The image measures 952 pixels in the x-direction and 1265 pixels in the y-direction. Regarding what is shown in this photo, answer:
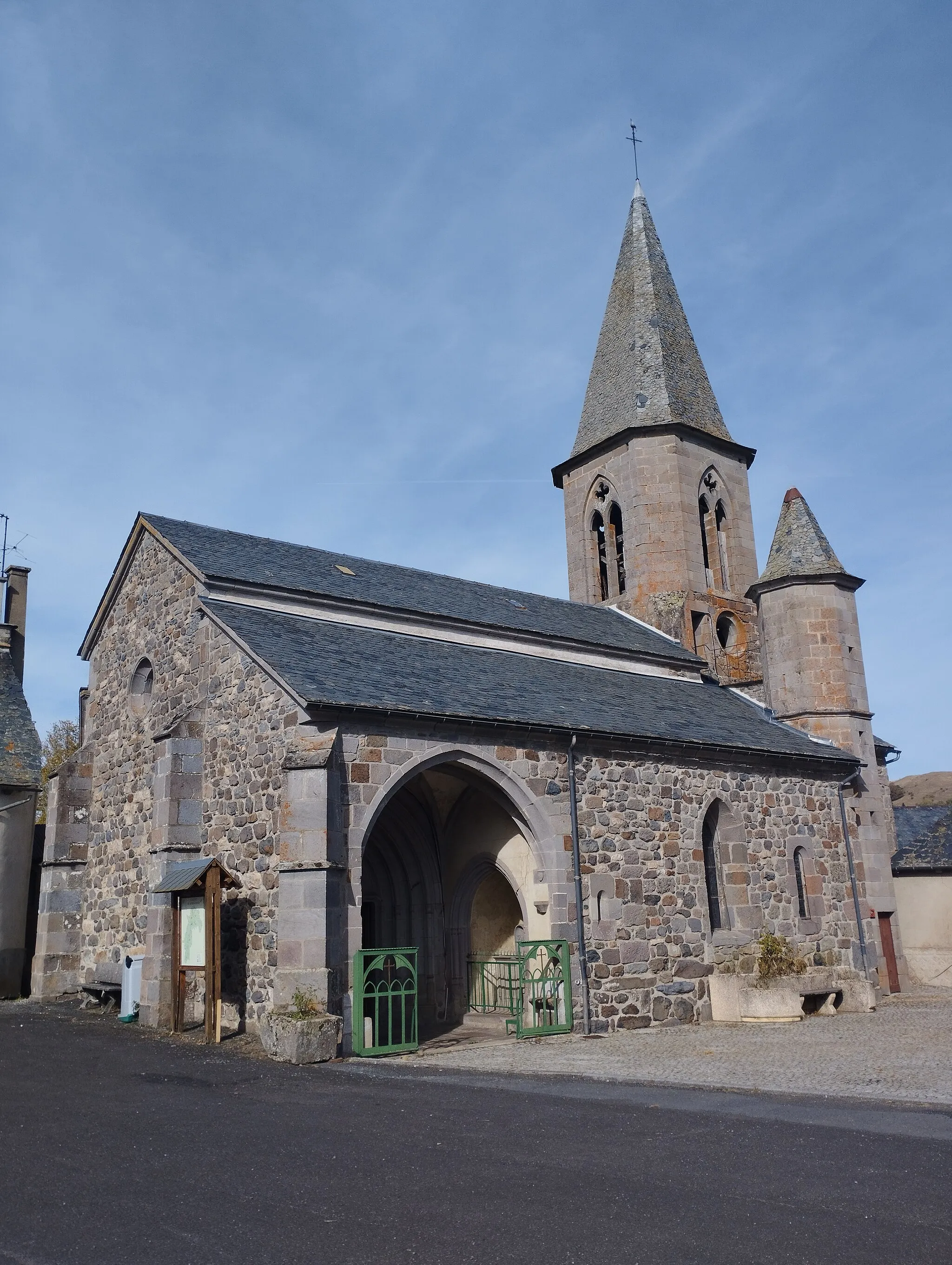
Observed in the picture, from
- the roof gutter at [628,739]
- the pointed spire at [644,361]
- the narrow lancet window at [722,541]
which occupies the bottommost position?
the roof gutter at [628,739]

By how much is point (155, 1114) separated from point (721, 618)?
19242mm

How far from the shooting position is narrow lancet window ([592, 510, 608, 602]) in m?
26.0

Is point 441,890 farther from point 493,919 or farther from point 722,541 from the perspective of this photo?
point 722,541

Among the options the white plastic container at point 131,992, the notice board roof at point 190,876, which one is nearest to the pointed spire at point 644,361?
the notice board roof at point 190,876

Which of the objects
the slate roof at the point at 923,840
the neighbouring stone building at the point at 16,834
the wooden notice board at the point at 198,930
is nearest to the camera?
the wooden notice board at the point at 198,930

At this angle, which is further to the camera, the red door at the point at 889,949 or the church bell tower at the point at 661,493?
the church bell tower at the point at 661,493

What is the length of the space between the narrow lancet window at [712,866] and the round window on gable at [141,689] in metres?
8.91

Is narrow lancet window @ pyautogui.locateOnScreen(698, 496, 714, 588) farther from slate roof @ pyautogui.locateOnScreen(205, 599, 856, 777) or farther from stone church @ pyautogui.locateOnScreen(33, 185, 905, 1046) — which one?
slate roof @ pyautogui.locateOnScreen(205, 599, 856, 777)

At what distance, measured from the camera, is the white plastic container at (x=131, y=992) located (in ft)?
45.4

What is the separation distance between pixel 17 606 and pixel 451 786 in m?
13.6

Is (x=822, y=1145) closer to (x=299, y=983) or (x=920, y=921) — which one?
(x=299, y=983)

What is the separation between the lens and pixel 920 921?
65.3 feet

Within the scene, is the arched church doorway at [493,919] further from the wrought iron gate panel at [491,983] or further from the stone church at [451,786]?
the wrought iron gate panel at [491,983]

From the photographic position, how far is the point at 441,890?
15680mm
